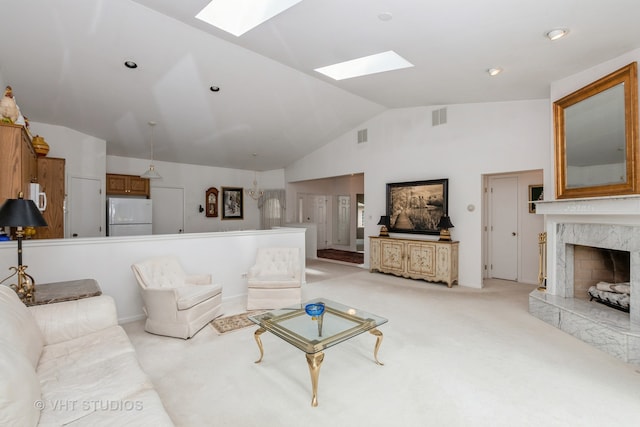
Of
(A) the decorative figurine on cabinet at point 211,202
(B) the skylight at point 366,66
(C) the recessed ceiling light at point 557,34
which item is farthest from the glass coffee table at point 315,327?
(A) the decorative figurine on cabinet at point 211,202

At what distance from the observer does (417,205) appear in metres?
6.13

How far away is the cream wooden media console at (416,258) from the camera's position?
17.9 feet

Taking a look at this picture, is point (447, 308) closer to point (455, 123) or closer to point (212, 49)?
point (455, 123)

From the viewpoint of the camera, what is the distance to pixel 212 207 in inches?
332

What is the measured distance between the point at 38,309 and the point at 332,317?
88.0 inches

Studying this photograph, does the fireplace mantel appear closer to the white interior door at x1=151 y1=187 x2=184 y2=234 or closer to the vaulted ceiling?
the vaulted ceiling

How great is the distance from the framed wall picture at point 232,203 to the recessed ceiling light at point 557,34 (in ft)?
25.0

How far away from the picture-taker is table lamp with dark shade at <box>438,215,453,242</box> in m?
5.51

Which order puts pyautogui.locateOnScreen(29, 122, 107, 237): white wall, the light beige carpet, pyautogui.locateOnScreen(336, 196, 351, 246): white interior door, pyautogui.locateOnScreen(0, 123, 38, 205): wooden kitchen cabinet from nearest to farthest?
the light beige carpet < pyautogui.locateOnScreen(0, 123, 38, 205): wooden kitchen cabinet < pyautogui.locateOnScreen(29, 122, 107, 237): white wall < pyautogui.locateOnScreen(336, 196, 351, 246): white interior door

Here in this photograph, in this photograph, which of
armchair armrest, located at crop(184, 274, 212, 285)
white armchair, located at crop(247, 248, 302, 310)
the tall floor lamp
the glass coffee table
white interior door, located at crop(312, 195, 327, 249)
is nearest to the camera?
the glass coffee table

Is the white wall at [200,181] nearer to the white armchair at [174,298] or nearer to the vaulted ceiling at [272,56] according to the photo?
the vaulted ceiling at [272,56]

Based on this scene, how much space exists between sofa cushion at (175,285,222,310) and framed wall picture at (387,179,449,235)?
13.3ft

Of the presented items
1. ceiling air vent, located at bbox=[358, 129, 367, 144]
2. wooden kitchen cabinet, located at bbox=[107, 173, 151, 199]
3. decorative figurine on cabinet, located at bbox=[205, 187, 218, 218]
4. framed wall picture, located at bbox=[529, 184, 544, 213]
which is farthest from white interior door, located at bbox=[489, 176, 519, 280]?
wooden kitchen cabinet, located at bbox=[107, 173, 151, 199]

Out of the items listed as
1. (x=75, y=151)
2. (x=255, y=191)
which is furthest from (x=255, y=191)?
(x=75, y=151)
